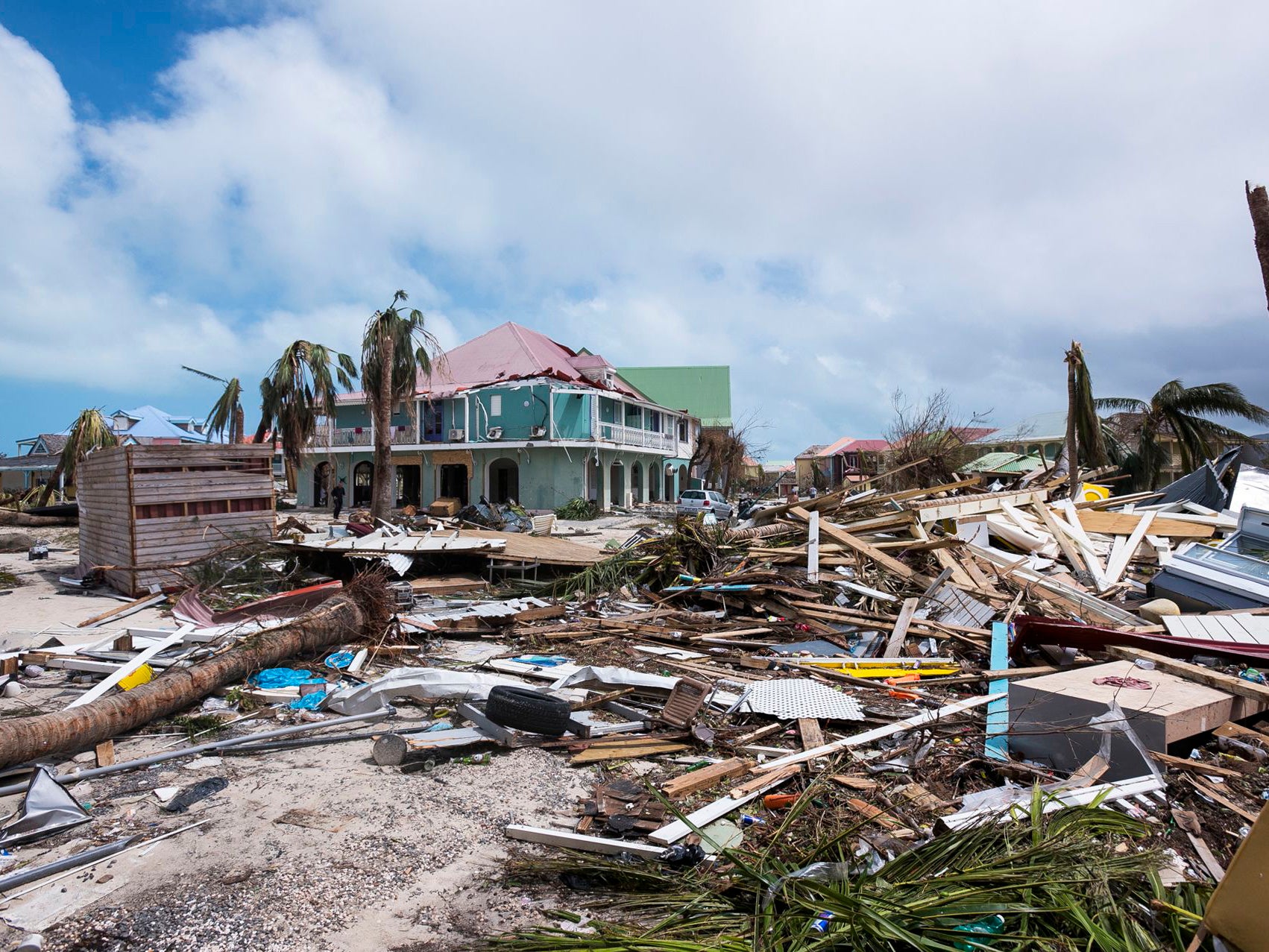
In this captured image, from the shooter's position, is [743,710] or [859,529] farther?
[859,529]

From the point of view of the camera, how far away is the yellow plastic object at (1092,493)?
1519 cm

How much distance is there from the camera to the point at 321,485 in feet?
126

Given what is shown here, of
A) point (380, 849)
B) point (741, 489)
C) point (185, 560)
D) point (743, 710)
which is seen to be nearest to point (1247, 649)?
point (743, 710)

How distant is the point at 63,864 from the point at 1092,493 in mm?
17445

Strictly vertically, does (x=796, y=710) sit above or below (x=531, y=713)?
below

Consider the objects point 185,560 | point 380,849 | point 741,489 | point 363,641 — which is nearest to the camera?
point 380,849

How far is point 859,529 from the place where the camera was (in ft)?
37.2

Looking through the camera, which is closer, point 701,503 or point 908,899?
point 908,899

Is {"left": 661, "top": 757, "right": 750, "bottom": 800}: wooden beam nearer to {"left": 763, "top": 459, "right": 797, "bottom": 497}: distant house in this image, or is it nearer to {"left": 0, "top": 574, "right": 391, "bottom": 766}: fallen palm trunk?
{"left": 0, "top": 574, "right": 391, "bottom": 766}: fallen palm trunk

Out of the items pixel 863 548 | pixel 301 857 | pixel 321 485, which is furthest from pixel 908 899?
pixel 321 485

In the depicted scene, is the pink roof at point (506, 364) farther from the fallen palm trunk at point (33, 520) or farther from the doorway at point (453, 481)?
the fallen palm trunk at point (33, 520)

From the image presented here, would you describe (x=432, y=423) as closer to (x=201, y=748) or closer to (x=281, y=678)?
(x=281, y=678)

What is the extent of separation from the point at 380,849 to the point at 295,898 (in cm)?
54

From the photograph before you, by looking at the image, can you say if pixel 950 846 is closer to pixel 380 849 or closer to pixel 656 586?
pixel 380 849
